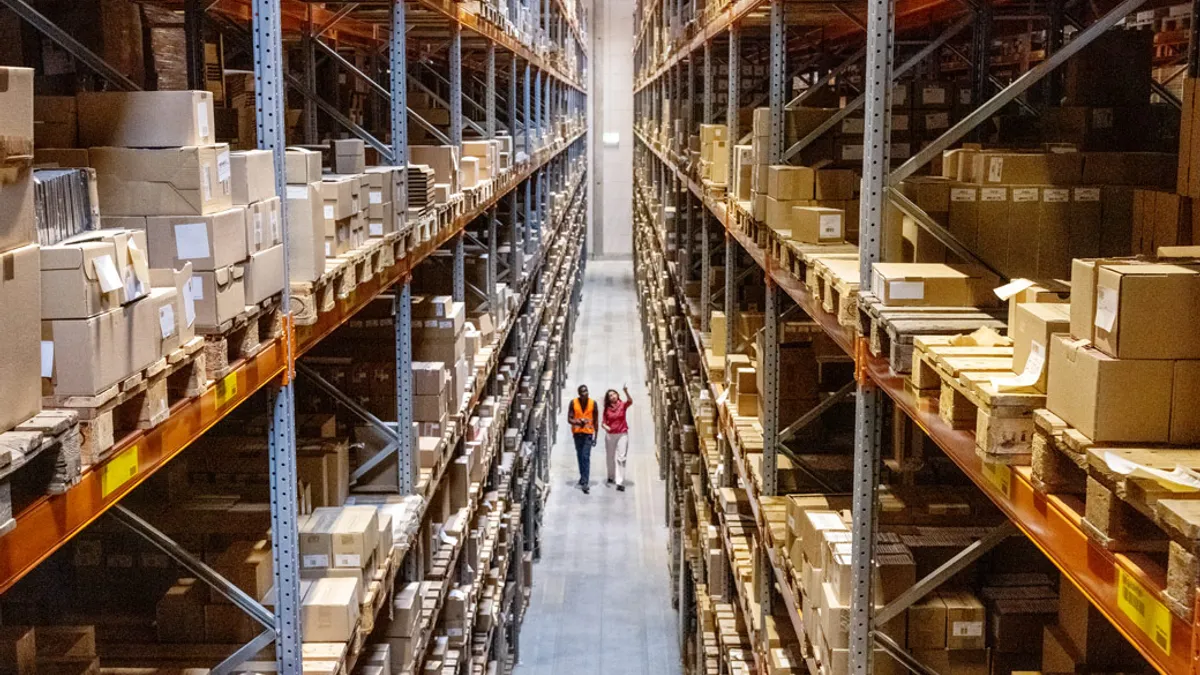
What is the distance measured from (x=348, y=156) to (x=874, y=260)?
104 inches

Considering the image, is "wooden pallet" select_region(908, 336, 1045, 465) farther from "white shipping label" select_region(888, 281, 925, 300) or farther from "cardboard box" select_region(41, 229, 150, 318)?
"cardboard box" select_region(41, 229, 150, 318)

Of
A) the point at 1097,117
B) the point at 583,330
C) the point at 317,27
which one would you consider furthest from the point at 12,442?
the point at 583,330

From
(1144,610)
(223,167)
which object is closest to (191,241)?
(223,167)

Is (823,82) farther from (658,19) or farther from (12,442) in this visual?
(658,19)

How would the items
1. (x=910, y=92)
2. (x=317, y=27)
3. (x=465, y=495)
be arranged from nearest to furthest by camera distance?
(x=910, y=92), (x=317, y=27), (x=465, y=495)

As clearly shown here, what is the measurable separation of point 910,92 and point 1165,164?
1788 millimetres

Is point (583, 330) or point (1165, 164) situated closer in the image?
point (1165, 164)

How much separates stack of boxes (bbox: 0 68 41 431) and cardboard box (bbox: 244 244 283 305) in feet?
4.10

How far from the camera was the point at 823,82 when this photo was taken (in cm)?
677

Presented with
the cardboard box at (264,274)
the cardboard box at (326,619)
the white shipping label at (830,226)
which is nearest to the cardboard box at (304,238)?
the cardboard box at (264,274)

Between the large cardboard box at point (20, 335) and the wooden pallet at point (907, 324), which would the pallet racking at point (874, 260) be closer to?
the wooden pallet at point (907, 324)

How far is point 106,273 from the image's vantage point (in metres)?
2.76

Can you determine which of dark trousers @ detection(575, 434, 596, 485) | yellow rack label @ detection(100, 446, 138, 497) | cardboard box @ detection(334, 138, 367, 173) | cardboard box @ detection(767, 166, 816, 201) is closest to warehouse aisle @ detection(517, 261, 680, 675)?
dark trousers @ detection(575, 434, 596, 485)

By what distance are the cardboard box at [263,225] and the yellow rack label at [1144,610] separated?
2667 millimetres
